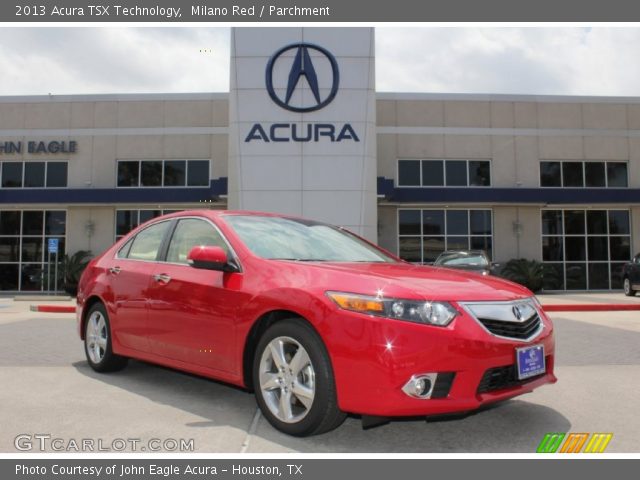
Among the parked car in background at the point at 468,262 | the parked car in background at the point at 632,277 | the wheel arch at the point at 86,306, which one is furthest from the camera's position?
the parked car in background at the point at 632,277

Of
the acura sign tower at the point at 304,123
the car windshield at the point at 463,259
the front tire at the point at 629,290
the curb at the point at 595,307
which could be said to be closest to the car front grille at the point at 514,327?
the curb at the point at 595,307

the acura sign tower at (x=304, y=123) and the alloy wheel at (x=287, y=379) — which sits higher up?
the acura sign tower at (x=304, y=123)

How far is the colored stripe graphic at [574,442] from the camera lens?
3438mm

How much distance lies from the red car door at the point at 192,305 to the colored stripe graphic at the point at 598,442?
Result: 7.86ft

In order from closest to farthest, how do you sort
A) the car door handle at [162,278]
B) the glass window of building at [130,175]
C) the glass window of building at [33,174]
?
1. the car door handle at [162,278]
2. the glass window of building at [130,175]
3. the glass window of building at [33,174]

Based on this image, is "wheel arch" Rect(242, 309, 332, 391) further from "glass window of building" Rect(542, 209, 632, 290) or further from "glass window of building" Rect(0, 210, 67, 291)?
"glass window of building" Rect(0, 210, 67, 291)

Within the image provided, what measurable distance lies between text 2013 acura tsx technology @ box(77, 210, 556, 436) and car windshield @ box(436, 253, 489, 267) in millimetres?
11341

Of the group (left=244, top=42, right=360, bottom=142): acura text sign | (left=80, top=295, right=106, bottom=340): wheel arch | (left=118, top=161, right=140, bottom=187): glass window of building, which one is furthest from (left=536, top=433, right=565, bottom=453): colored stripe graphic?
(left=118, top=161, right=140, bottom=187): glass window of building

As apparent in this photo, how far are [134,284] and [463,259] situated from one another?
1242cm

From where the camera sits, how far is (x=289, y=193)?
61.6 feet

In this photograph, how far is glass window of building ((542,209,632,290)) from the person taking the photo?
23781 mm

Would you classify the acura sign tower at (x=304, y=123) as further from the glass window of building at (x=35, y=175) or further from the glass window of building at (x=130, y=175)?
the glass window of building at (x=35, y=175)

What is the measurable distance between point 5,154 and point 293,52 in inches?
555

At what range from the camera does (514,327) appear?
3547mm
